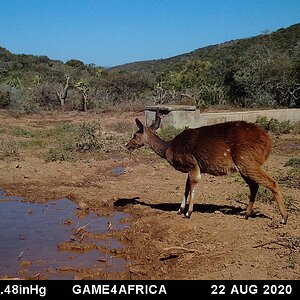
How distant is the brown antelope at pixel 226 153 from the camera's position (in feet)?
27.1

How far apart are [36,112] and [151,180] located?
65.9 ft

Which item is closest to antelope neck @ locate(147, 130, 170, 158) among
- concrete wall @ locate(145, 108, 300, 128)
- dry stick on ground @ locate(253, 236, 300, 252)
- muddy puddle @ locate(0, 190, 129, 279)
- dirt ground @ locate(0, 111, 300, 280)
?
dirt ground @ locate(0, 111, 300, 280)

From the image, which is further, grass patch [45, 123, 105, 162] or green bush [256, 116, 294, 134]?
green bush [256, 116, 294, 134]

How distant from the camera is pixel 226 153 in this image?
8.52m

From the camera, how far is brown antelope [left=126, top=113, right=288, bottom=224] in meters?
8.25

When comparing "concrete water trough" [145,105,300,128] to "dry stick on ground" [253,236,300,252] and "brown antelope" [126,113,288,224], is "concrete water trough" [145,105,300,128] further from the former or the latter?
"dry stick on ground" [253,236,300,252]

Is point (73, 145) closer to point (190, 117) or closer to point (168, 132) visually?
point (168, 132)

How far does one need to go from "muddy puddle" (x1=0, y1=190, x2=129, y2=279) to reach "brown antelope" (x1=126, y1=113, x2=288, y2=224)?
5.25ft

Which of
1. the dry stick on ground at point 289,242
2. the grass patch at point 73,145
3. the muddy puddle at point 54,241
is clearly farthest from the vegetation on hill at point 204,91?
the dry stick on ground at point 289,242

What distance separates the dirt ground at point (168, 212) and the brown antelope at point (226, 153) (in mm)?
591

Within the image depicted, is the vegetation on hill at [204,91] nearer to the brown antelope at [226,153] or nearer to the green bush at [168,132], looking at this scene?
the green bush at [168,132]
